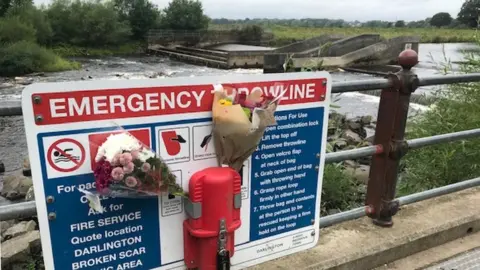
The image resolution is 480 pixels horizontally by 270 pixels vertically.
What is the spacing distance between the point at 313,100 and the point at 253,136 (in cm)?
51

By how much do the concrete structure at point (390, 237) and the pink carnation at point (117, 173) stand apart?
97 cm

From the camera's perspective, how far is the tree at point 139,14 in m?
58.2

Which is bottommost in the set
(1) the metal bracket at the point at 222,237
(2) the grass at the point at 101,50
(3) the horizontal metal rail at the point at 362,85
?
(2) the grass at the point at 101,50

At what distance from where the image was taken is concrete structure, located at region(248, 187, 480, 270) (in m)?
A: 2.40

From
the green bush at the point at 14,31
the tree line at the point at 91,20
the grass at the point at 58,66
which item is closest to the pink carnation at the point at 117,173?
the grass at the point at 58,66

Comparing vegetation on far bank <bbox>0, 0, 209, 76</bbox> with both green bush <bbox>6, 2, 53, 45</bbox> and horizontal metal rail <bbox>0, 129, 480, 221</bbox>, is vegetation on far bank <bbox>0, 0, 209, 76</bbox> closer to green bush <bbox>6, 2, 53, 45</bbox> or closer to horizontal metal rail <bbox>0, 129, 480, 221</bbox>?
green bush <bbox>6, 2, 53, 45</bbox>

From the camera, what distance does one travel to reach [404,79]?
2.52 metres

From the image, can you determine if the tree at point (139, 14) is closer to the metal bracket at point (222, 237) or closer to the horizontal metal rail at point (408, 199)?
the horizontal metal rail at point (408, 199)

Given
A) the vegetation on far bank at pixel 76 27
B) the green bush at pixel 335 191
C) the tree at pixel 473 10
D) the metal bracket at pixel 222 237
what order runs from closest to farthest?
1. the metal bracket at pixel 222 237
2. the green bush at pixel 335 191
3. the tree at pixel 473 10
4. the vegetation on far bank at pixel 76 27

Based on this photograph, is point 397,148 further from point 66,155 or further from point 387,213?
point 66,155

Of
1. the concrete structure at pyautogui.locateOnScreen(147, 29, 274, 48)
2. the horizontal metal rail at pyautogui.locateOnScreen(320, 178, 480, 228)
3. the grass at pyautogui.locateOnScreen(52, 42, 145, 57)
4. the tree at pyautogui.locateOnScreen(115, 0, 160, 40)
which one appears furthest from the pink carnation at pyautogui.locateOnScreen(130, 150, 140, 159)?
the tree at pyautogui.locateOnScreen(115, 0, 160, 40)

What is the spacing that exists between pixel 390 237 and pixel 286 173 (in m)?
0.92

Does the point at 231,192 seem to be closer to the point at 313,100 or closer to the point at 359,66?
the point at 313,100

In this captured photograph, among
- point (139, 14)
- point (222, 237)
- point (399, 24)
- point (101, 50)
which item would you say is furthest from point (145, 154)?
point (399, 24)
